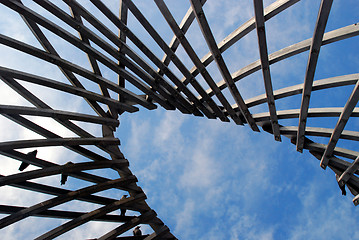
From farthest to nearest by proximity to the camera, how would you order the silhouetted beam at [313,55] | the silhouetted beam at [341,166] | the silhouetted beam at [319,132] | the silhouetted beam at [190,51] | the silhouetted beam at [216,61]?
the silhouetted beam at [341,166], the silhouetted beam at [319,132], the silhouetted beam at [190,51], the silhouetted beam at [216,61], the silhouetted beam at [313,55]

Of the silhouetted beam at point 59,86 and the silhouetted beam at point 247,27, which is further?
the silhouetted beam at point 59,86

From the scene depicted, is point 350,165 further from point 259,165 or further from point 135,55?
point 259,165

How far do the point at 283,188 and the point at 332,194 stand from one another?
9.13 metres

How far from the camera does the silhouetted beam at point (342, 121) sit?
6.52 meters

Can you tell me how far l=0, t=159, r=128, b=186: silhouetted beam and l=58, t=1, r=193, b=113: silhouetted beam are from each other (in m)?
2.51

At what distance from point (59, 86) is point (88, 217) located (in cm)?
391

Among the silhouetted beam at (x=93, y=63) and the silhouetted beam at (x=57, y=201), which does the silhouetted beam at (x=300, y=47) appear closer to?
the silhouetted beam at (x=93, y=63)

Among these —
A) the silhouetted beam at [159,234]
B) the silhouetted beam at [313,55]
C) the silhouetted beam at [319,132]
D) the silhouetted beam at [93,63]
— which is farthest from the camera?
the silhouetted beam at [159,234]

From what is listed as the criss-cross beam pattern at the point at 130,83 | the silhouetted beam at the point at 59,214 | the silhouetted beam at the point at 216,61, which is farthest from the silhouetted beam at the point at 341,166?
the silhouetted beam at the point at 59,214

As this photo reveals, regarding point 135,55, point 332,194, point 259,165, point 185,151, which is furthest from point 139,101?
point 332,194

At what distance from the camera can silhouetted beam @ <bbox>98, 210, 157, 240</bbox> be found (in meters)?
9.05

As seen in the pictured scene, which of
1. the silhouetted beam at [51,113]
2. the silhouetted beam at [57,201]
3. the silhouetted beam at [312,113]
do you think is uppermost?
the silhouetted beam at [51,113]

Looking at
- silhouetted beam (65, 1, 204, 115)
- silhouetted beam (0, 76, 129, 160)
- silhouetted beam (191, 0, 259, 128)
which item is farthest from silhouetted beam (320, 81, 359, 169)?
silhouetted beam (0, 76, 129, 160)

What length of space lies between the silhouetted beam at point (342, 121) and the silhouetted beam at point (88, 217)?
19.0 feet
